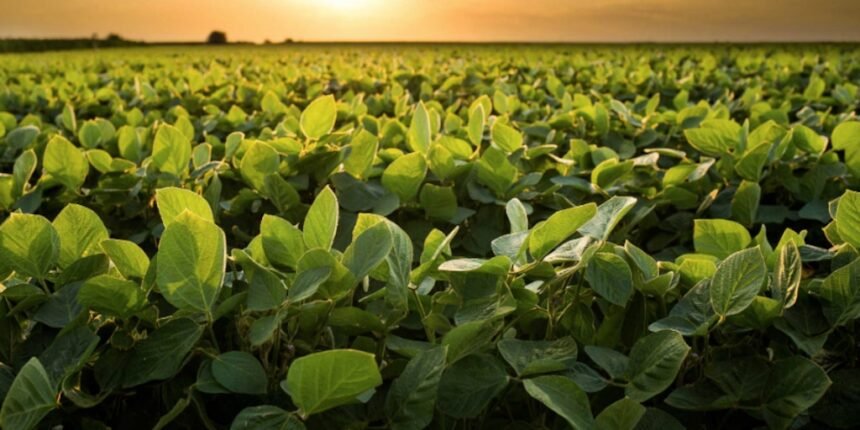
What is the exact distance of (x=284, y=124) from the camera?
8.79 feet

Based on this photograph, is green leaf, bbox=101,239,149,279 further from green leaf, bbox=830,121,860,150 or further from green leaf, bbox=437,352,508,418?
green leaf, bbox=830,121,860,150

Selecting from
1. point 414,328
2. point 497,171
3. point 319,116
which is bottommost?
point 414,328

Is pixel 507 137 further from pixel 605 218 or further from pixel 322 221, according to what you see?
pixel 322 221

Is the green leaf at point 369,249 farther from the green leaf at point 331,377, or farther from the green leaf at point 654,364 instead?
the green leaf at point 654,364

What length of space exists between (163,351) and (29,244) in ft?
1.09

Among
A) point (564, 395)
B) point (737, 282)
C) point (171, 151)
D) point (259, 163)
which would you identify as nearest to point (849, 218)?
point (737, 282)

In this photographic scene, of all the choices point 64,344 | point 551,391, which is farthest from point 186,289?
point 551,391

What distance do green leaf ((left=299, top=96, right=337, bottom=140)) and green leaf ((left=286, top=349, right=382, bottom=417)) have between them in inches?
53.6

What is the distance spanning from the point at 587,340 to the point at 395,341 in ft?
1.14

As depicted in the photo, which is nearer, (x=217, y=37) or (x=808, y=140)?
(x=808, y=140)

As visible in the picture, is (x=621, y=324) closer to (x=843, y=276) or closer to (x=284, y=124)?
(x=843, y=276)

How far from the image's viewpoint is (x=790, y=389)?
114 centimetres

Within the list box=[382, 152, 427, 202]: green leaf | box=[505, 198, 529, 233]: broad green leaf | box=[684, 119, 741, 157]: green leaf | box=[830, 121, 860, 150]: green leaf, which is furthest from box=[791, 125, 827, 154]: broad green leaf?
box=[505, 198, 529, 233]: broad green leaf

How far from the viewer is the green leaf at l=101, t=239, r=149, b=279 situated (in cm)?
117
